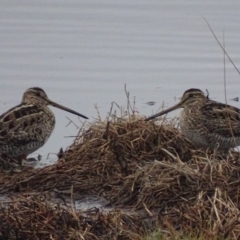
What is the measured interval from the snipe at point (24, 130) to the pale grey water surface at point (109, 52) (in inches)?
14.2

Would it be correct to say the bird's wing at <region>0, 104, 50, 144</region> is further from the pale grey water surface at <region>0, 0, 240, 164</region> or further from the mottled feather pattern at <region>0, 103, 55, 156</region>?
the pale grey water surface at <region>0, 0, 240, 164</region>

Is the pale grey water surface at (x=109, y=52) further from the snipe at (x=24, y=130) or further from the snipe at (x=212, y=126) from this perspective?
the snipe at (x=212, y=126)

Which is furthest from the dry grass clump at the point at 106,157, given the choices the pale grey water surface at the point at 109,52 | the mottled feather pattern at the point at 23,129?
the pale grey water surface at the point at 109,52

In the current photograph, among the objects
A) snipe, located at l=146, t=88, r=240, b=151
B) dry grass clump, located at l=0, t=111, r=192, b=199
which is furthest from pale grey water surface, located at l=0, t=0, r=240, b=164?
snipe, located at l=146, t=88, r=240, b=151

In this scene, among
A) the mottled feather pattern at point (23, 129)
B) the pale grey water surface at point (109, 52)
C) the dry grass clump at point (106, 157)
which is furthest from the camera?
the pale grey water surface at point (109, 52)

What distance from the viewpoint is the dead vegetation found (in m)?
6.31

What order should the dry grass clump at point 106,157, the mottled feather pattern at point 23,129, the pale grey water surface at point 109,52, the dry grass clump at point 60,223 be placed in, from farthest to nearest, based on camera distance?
the pale grey water surface at point 109,52, the mottled feather pattern at point 23,129, the dry grass clump at point 106,157, the dry grass clump at point 60,223

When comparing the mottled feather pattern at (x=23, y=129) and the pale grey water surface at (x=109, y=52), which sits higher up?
the mottled feather pattern at (x=23, y=129)

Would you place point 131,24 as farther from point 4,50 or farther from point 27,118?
point 27,118

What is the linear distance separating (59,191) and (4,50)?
5514 millimetres

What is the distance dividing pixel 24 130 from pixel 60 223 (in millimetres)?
2260

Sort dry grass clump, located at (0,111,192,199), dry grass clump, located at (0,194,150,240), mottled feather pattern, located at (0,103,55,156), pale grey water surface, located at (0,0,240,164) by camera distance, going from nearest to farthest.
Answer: dry grass clump, located at (0,194,150,240), dry grass clump, located at (0,111,192,199), mottled feather pattern, located at (0,103,55,156), pale grey water surface, located at (0,0,240,164)

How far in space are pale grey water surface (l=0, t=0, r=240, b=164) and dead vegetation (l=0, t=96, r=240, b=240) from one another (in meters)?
0.99

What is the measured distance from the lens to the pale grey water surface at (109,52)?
36.8ft
